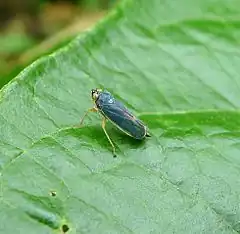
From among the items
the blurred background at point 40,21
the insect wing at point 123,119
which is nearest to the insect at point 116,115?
the insect wing at point 123,119

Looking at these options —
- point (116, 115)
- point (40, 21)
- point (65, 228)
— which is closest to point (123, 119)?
point (116, 115)

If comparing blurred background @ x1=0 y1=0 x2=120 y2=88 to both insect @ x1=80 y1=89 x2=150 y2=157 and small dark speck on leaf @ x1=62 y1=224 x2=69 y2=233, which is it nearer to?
insect @ x1=80 y1=89 x2=150 y2=157

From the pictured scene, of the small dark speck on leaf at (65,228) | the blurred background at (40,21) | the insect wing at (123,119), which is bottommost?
the blurred background at (40,21)

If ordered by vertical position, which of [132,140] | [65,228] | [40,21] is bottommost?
[40,21]

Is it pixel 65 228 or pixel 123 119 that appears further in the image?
pixel 123 119

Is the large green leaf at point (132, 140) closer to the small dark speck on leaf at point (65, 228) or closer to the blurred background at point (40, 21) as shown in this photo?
the small dark speck on leaf at point (65, 228)

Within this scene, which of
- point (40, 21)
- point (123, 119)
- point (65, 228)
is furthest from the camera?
point (40, 21)

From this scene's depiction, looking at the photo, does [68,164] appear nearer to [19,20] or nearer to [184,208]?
[184,208]

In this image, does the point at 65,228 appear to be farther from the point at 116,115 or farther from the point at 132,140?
the point at 116,115
